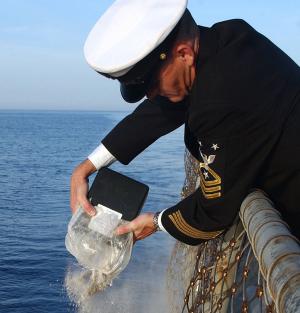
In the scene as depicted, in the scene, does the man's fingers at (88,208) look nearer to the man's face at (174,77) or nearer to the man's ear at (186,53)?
the man's face at (174,77)

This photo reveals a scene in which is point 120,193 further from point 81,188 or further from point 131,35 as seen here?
point 131,35

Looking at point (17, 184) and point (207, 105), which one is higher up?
point (207, 105)

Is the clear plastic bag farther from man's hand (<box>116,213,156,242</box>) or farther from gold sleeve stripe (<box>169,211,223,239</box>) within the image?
gold sleeve stripe (<box>169,211,223,239</box>)

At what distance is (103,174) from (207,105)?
108 cm

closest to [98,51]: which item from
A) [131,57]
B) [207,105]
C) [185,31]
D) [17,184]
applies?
[131,57]

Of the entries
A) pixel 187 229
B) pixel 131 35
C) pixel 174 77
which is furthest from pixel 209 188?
pixel 131 35

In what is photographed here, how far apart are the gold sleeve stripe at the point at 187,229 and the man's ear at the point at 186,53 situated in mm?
589

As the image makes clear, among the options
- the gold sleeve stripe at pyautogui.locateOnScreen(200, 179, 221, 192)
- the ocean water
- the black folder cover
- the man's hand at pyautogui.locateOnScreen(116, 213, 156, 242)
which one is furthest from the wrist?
the gold sleeve stripe at pyautogui.locateOnScreen(200, 179, 221, 192)

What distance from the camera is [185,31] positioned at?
2057 millimetres

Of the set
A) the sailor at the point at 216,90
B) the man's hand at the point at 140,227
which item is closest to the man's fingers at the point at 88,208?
the man's hand at the point at 140,227

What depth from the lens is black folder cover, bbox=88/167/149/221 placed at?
109 inches

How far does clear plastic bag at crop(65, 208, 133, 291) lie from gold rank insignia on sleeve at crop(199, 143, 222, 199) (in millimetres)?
818

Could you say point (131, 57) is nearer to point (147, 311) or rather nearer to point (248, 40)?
point (248, 40)

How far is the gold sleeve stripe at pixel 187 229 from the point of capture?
218cm
